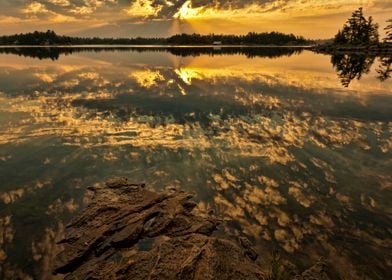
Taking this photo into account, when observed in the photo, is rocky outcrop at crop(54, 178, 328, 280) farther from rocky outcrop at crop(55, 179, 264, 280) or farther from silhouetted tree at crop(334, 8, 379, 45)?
silhouetted tree at crop(334, 8, 379, 45)

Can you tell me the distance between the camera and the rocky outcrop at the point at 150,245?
8703 millimetres

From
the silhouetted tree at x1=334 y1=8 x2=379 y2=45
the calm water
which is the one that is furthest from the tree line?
the calm water

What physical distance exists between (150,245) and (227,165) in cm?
765

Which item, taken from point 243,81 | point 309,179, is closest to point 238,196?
point 309,179

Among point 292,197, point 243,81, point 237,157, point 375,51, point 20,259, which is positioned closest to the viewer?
point 20,259

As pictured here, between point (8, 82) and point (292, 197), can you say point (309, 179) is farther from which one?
point (8, 82)

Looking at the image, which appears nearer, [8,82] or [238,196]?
[238,196]

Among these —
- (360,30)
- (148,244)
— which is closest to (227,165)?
(148,244)

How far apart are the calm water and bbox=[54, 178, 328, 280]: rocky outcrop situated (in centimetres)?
72

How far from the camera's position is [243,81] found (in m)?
48.1

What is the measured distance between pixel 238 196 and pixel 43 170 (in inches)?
416

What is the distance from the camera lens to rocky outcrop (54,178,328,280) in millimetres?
8703

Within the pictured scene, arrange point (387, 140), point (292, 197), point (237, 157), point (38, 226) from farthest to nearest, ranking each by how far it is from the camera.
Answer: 1. point (387, 140)
2. point (237, 157)
3. point (292, 197)
4. point (38, 226)

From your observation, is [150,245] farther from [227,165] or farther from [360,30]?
[360,30]
